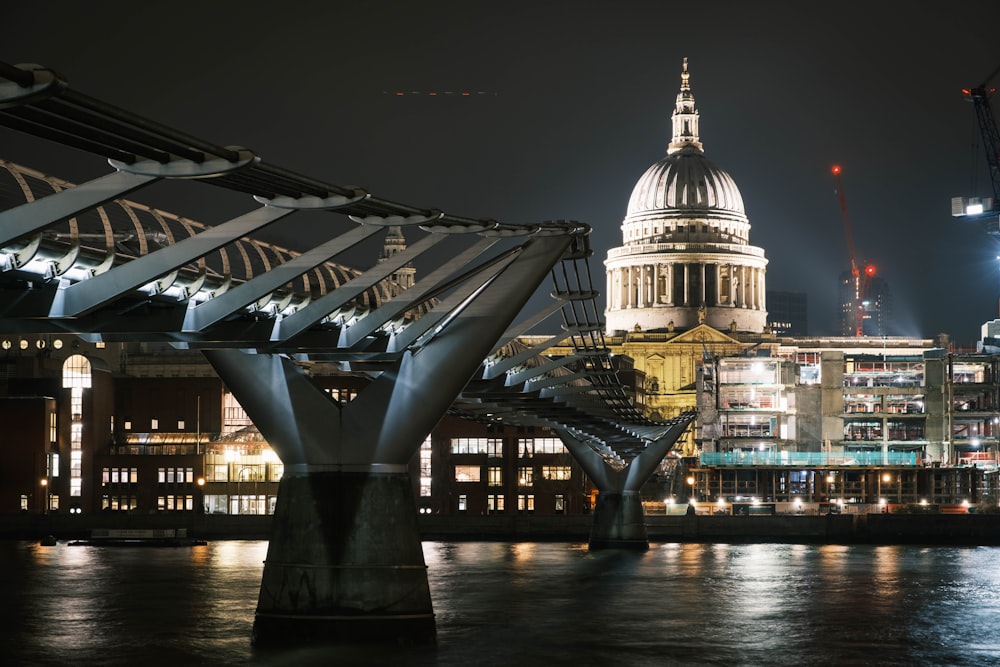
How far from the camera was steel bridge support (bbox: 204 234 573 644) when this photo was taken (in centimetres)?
3909

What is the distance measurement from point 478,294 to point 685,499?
10885 cm

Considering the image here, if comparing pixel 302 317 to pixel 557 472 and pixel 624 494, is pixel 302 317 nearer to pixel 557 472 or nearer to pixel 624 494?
pixel 624 494

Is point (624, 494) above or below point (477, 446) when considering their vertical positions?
below

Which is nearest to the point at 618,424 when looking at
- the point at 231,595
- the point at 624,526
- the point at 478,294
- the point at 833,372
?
the point at 624,526

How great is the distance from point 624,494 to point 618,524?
1735 mm

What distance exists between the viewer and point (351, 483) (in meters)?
39.5

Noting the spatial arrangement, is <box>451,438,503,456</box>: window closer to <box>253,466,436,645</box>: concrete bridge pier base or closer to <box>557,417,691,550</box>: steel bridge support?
<box>557,417,691,550</box>: steel bridge support

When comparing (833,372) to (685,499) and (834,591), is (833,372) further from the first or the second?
(834,591)

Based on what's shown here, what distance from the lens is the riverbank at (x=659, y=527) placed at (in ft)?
390

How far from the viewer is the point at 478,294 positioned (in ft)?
Result: 136

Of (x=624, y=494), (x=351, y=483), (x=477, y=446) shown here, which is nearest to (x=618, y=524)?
(x=624, y=494)

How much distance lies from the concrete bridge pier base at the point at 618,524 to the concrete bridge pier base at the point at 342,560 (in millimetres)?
61077

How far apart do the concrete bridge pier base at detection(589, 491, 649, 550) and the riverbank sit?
1737cm

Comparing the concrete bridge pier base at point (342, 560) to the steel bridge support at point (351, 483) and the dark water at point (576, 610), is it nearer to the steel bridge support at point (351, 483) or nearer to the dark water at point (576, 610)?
the steel bridge support at point (351, 483)
